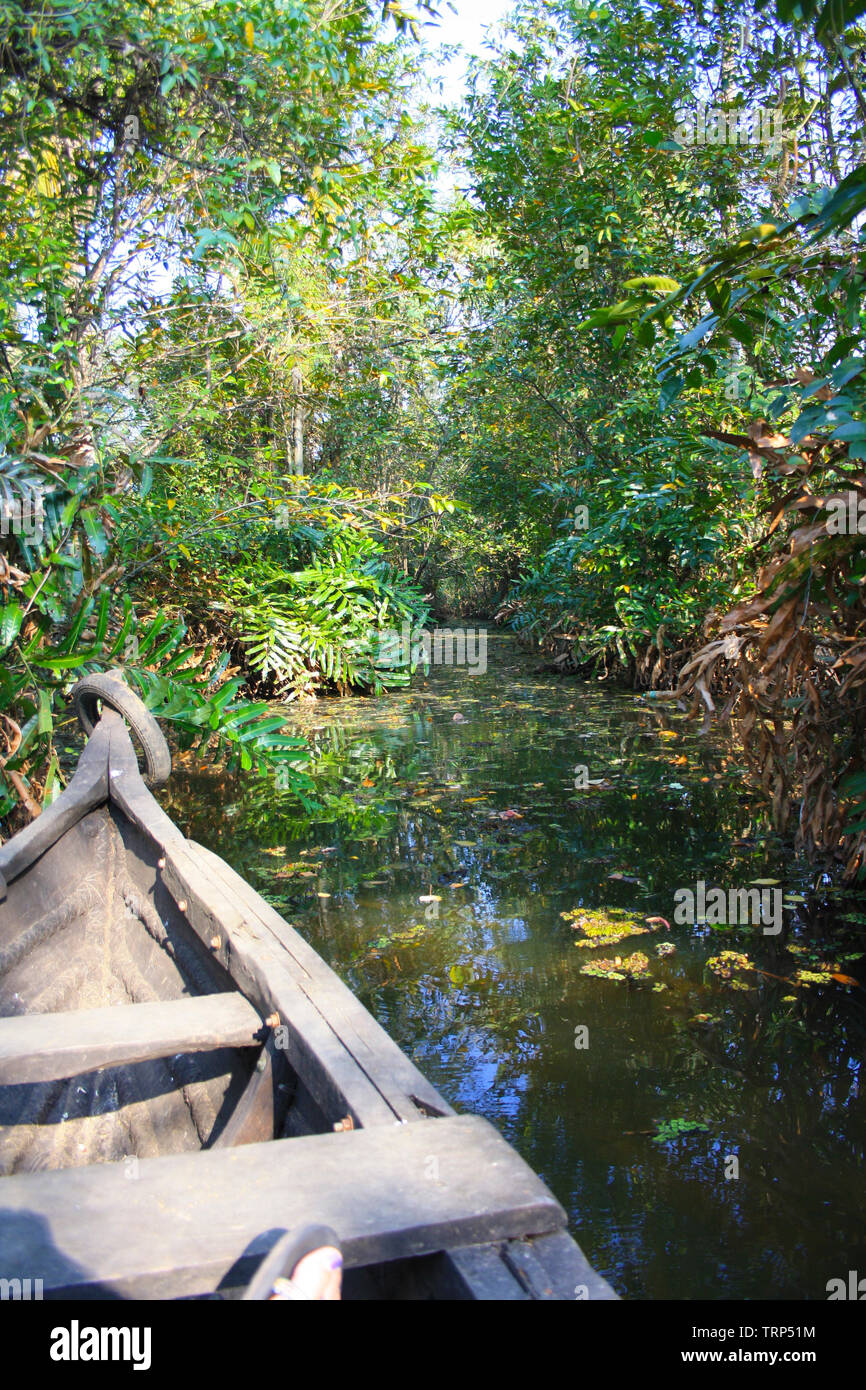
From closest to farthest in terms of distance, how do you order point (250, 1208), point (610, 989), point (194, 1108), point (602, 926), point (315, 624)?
1. point (250, 1208)
2. point (194, 1108)
3. point (610, 989)
4. point (602, 926)
5. point (315, 624)

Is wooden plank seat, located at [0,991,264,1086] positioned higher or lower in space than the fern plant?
lower

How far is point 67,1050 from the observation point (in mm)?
2141

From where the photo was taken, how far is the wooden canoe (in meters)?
1.31

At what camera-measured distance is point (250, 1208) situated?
1.39 metres

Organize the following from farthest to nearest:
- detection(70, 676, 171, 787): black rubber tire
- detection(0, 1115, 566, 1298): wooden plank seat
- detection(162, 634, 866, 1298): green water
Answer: detection(70, 676, 171, 787): black rubber tire → detection(162, 634, 866, 1298): green water → detection(0, 1115, 566, 1298): wooden plank seat

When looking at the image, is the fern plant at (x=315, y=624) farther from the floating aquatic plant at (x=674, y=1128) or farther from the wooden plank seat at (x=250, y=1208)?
the wooden plank seat at (x=250, y=1208)

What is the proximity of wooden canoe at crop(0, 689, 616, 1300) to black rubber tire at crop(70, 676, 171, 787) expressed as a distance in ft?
0.29

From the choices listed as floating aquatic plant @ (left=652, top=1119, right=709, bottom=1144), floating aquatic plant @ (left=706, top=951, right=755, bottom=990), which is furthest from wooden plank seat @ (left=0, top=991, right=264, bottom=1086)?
floating aquatic plant @ (left=706, top=951, right=755, bottom=990)

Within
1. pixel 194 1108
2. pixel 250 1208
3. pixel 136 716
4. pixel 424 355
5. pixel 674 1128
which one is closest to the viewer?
pixel 250 1208

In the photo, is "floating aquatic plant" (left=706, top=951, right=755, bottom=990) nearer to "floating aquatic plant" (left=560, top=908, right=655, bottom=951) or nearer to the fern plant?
"floating aquatic plant" (left=560, top=908, right=655, bottom=951)

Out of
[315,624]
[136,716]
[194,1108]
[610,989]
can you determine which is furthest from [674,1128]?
[315,624]

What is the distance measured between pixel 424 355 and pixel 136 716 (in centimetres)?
973

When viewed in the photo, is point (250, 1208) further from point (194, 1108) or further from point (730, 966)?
point (730, 966)

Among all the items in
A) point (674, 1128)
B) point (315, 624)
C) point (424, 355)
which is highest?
point (424, 355)
